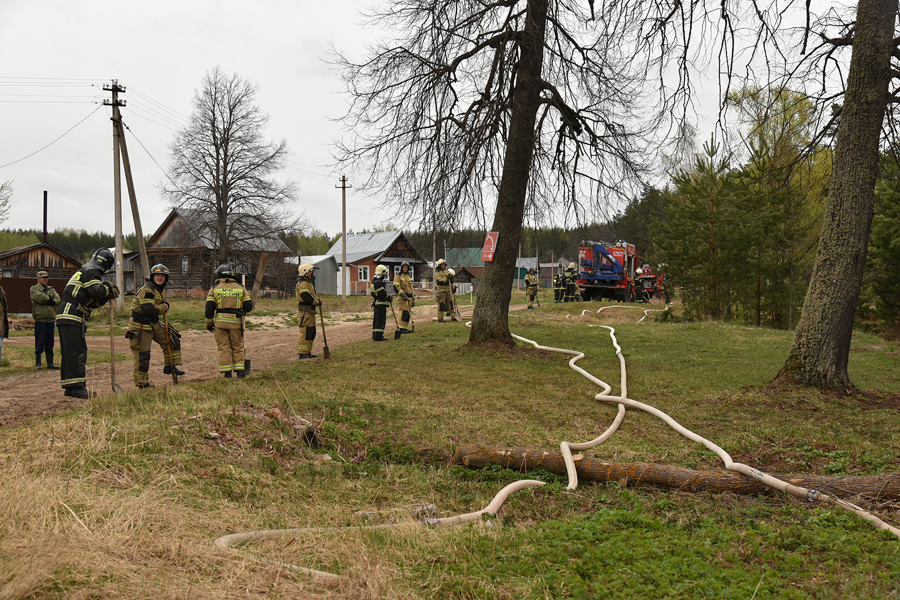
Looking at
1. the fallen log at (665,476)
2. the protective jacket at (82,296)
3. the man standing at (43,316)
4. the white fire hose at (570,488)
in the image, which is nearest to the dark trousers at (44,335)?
the man standing at (43,316)

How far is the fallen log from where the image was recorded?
13.9 ft

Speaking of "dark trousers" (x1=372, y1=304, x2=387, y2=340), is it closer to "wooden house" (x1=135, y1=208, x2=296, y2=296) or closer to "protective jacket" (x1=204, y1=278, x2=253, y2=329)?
"protective jacket" (x1=204, y1=278, x2=253, y2=329)

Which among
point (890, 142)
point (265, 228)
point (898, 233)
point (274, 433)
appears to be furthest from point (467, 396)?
point (265, 228)

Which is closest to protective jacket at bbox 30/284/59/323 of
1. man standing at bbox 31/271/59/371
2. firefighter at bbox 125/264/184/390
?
man standing at bbox 31/271/59/371

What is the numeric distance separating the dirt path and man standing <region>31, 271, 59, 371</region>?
52 centimetres

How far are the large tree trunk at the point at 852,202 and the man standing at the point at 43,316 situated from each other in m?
11.6

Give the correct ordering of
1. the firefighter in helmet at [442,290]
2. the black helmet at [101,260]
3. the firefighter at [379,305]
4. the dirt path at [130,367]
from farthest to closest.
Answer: the firefighter in helmet at [442,290]
the firefighter at [379,305]
the black helmet at [101,260]
the dirt path at [130,367]

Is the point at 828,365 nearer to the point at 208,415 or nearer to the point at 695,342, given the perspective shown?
the point at 695,342

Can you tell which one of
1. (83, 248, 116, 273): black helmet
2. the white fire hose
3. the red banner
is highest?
the red banner

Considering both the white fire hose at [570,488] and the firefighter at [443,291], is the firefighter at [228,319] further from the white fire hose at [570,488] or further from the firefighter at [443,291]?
the firefighter at [443,291]

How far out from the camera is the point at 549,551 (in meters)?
3.28

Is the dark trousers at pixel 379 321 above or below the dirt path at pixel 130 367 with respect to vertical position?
above

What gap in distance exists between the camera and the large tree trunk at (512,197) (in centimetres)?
1120

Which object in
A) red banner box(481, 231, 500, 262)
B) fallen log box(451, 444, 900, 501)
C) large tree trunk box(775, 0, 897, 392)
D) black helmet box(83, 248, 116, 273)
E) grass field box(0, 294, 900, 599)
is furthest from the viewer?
red banner box(481, 231, 500, 262)
